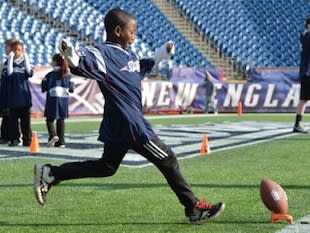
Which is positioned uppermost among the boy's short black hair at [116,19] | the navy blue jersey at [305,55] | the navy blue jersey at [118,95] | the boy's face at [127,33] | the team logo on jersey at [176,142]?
the boy's short black hair at [116,19]

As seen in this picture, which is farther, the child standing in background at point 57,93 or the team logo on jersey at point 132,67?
the child standing in background at point 57,93

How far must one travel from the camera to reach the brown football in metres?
4.95

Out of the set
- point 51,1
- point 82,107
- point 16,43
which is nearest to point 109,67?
point 16,43

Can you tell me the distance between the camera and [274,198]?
16.4 feet

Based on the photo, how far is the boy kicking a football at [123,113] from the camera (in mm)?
4922

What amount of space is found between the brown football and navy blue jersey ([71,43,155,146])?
0.85 metres

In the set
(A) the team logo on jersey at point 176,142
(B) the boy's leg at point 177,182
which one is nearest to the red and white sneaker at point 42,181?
(B) the boy's leg at point 177,182

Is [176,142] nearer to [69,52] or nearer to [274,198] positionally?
[274,198]

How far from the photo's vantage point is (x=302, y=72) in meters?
13.1

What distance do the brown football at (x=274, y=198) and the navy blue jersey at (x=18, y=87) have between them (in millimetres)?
6908

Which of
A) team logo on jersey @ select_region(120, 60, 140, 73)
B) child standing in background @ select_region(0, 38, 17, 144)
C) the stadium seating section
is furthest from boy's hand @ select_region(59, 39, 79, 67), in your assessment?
the stadium seating section

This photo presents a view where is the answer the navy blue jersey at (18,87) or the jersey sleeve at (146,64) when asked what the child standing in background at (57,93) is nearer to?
the navy blue jersey at (18,87)

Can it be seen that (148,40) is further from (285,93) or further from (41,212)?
(41,212)

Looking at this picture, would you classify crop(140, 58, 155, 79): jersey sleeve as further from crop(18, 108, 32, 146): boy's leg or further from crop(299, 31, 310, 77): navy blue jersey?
crop(299, 31, 310, 77): navy blue jersey
